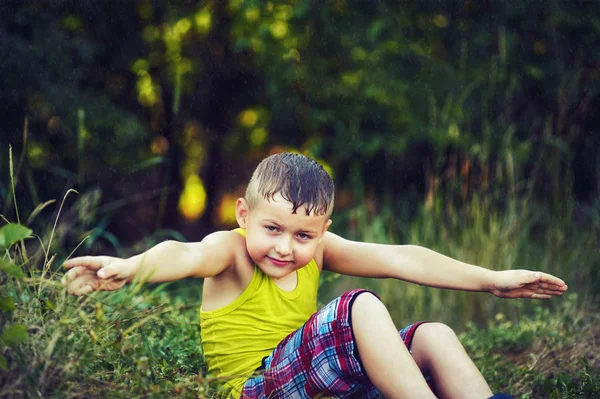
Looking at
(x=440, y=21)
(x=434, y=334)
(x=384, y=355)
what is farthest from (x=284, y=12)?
(x=384, y=355)

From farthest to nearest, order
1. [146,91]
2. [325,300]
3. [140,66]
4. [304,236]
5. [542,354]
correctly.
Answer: [146,91], [140,66], [325,300], [542,354], [304,236]

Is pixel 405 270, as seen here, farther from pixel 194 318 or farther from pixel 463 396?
pixel 194 318

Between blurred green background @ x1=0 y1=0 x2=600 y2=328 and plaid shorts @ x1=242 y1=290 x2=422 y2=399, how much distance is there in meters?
2.07

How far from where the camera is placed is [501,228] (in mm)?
4395

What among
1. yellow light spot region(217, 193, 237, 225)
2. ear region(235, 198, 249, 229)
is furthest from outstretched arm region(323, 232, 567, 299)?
yellow light spot region(217, 193, 237, 225)

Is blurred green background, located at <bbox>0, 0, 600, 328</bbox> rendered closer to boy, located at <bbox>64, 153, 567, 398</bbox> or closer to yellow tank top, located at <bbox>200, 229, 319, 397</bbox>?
boy, located at <bbox>64, 153, 567, 398</bbox>

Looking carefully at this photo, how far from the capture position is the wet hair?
2189 mm

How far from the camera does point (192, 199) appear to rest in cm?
798

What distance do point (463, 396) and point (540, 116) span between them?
400 centimetres

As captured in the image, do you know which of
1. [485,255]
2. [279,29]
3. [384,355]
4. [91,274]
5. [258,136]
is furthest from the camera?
[258,136]

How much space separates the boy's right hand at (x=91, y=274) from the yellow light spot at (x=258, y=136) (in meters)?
4.83

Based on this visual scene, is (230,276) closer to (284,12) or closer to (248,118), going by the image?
(284,12)

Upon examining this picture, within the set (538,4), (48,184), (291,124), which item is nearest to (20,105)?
(48,184)

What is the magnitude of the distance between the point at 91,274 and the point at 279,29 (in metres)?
4.29
